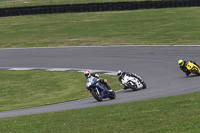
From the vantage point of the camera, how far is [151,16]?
1674 inches

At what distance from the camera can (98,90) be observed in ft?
47.1

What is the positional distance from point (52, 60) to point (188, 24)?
15.3 m

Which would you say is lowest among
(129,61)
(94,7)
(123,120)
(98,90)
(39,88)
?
(129,61)

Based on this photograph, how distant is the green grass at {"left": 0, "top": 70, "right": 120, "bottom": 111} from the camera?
632 inches

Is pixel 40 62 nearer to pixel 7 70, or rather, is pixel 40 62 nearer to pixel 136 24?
pixel 7 70

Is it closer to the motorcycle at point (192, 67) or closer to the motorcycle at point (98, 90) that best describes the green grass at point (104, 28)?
the motorcycle at point (192, 67)

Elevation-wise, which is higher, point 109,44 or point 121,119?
point 121,119

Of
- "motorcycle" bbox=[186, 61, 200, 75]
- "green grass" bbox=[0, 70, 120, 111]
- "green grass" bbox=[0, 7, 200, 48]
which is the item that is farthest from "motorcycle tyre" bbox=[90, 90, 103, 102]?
"green grass" bbox=[0, 7, 200, 48]

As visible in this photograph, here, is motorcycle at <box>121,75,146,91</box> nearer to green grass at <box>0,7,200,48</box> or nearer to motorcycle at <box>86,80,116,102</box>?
motorcycle at <box>86,80,116,102</box>

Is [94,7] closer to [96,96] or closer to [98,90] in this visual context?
[98,90]

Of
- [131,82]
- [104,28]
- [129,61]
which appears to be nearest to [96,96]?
[131,82]

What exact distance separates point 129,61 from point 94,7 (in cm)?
2183

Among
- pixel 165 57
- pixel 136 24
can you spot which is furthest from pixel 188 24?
pixel 165 57

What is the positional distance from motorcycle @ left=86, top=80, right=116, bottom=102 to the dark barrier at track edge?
30.3m
